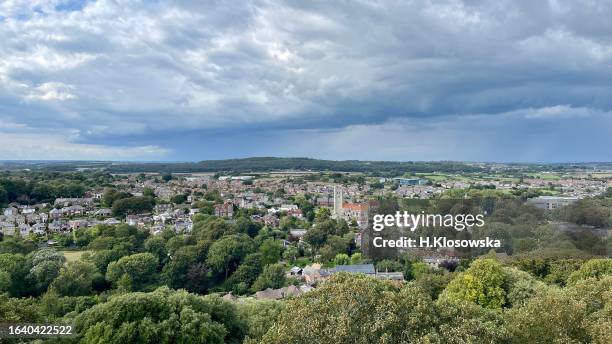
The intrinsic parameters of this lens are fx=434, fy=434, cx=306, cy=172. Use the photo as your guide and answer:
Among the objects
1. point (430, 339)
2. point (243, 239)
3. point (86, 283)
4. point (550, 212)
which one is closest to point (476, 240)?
point (550, 212)

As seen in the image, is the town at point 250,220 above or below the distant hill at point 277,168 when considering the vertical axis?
below

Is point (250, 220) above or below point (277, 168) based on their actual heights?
below

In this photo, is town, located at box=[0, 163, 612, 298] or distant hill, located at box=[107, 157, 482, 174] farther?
distant hill, located at box=[107, 157, 482, 174]

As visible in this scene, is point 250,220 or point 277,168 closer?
point 250,220

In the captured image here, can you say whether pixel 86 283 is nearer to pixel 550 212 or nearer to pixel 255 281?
pixel 255 281

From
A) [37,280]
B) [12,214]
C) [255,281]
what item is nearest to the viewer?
[37,280]

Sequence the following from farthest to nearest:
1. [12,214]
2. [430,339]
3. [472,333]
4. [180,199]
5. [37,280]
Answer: [180,199]
[12,214]
[37,280]
[472,333]
[430,339]

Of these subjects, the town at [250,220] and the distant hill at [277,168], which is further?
the distant hill at [277,168]

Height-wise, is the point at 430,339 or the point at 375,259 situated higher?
the point at 430,339

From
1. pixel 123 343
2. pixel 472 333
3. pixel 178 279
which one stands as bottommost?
pixel 178 279

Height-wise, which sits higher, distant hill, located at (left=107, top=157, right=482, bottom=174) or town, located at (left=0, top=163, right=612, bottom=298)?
distant hill, located at (left=107, top=157, right=482, bottom=174)

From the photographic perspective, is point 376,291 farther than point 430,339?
Yes
